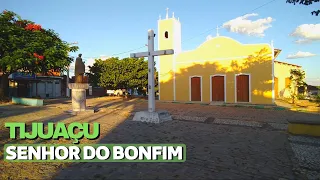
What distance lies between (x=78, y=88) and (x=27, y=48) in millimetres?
6858

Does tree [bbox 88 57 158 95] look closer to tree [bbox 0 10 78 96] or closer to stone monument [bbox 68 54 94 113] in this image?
tree [bbox 0 10 78 96]

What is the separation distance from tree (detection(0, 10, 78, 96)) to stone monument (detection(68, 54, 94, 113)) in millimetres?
5529

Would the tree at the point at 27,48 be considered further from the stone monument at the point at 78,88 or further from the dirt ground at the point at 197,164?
the dirt ground at the point at 197,164

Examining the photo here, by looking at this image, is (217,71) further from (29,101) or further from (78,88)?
(29,101)

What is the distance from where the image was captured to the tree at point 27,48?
48.9ft

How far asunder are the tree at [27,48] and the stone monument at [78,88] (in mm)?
5529

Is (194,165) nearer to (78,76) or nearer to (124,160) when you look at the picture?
(124,160)

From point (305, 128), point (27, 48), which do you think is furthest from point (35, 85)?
point (305, 128)

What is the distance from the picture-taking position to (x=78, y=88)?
38.3 feet

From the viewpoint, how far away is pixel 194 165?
4246 millimetres

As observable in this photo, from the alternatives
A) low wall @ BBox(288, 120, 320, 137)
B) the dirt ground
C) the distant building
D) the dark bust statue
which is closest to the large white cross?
the dirt ground

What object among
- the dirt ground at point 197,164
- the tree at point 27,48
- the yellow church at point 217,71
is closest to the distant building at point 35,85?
the tree at point 27,48

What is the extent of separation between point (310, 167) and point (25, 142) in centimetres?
675

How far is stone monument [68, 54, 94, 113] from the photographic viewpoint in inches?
459
